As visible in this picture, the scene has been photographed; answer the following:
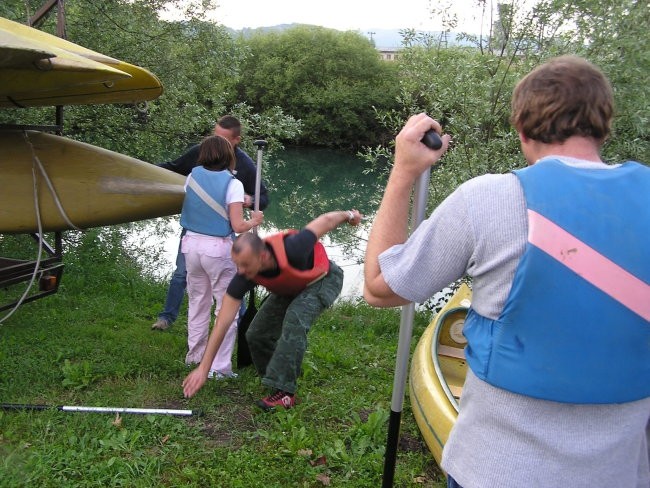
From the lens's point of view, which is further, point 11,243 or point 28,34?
point 11,243

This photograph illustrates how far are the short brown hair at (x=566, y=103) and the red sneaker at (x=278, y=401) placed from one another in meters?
2.85

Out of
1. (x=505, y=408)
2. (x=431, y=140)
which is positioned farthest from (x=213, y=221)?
(x=505, y=408)

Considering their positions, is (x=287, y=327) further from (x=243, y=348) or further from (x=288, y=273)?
(x=243, y=348)

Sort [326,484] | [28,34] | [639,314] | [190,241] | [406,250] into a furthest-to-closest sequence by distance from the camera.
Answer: [190,241] → [28,34] → [326,484] → [406,250] → [639,314]

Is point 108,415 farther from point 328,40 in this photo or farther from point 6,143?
point 328,40

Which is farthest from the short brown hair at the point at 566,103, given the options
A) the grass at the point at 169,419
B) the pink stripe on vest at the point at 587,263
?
the grass at the point at 169,419

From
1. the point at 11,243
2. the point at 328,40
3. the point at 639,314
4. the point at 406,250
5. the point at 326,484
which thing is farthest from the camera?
the point at 328,40

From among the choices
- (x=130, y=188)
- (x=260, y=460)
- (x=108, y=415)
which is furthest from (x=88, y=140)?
(x=260, y=460)

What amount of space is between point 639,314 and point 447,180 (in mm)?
4994

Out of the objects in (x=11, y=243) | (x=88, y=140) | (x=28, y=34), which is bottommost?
(x=11, y=243)

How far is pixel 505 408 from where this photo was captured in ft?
4.50

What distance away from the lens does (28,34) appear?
12.8 ft

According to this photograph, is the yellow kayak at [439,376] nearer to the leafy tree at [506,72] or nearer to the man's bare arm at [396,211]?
the leafy tree at [506,72]

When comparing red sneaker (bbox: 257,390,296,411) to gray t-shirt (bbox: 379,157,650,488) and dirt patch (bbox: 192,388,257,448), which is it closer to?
dirt patch (bbox: 192,388,257,448)
